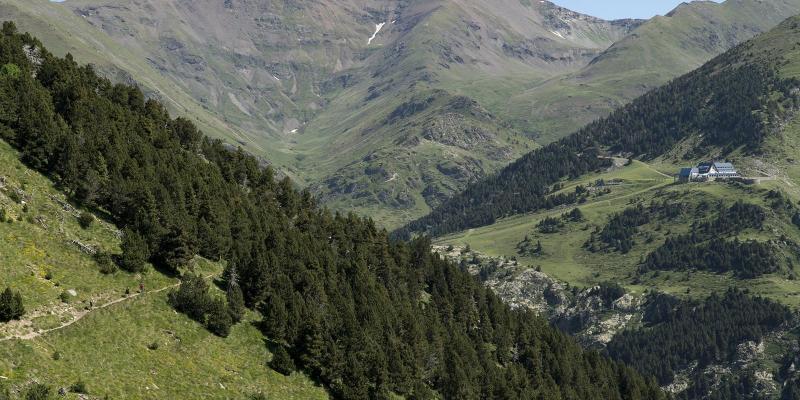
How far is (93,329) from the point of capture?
2886 inches

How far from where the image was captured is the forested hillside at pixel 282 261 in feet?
307

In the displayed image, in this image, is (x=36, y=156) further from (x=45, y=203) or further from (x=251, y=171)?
(x=251, y=171)

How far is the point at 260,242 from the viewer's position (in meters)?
114

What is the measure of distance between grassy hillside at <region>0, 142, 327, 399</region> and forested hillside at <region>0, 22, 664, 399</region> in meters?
2.75

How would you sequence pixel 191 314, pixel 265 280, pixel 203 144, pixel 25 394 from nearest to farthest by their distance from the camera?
pixel 25 394 → pixel 191 314 → pixel 265 280 → pixel 203 144

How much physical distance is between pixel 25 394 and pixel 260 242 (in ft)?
182

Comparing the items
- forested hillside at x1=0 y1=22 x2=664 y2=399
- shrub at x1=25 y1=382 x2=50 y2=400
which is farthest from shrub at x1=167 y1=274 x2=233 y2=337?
shrub at x1=25 y1=382 x2=50 y2=400

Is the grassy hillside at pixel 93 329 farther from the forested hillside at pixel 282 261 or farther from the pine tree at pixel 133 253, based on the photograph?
the forested hillside at pixel 282 261

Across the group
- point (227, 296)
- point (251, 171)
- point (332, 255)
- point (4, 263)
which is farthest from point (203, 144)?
point (4, 263)

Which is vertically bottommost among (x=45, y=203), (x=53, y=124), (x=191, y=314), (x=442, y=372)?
(x=442, y=372)

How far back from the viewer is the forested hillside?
93688 millimetres

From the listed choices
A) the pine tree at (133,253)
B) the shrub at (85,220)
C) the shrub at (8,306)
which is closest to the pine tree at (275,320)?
the pine tree at (133,253)

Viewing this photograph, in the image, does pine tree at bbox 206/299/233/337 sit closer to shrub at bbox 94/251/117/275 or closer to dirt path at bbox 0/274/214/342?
dirt path at bbox 0/274/214/342

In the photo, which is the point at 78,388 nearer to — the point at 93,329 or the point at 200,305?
the point at 93,329
